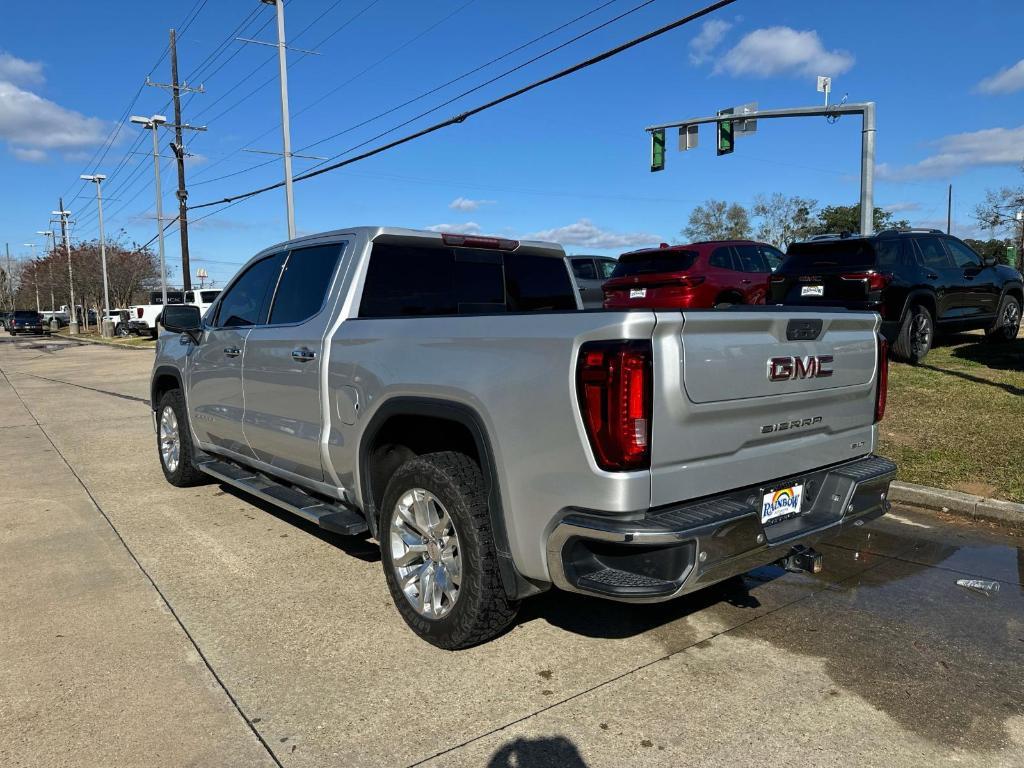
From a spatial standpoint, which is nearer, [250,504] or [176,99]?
[250,504]

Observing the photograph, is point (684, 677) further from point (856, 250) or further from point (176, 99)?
point (176, 99)

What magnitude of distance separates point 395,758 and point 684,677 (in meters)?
1.24

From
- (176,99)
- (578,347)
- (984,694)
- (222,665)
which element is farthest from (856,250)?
(176,99)

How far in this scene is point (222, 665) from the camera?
3.26 m

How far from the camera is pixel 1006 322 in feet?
37.9

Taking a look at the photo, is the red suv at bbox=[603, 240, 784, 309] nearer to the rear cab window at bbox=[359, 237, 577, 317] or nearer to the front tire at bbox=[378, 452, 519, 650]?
the rear cab window at bbox=[359, 237, 577, 317]

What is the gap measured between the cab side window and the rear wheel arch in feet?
5.41

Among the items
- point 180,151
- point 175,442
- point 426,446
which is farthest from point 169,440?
point 180,151

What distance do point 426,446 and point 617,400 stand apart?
137 cm

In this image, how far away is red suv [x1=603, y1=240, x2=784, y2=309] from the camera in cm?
1186

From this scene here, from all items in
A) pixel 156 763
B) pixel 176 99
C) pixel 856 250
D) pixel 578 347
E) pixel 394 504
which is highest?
pixel 176 99

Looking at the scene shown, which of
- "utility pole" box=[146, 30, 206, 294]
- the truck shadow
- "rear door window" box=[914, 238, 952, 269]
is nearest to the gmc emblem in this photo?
the truck shadow

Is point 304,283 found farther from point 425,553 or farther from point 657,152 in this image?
point 657,152

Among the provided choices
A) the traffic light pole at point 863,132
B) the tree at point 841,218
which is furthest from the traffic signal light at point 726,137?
the tree at point 841,218
